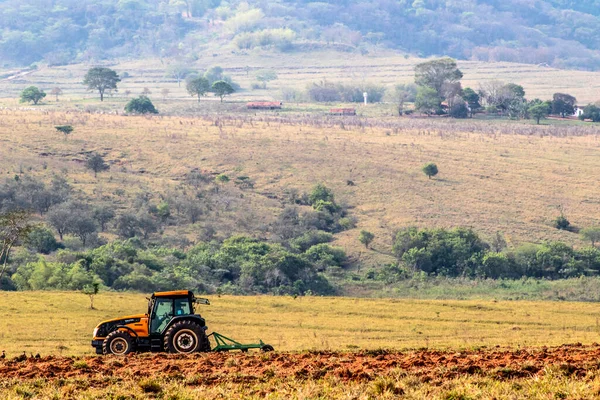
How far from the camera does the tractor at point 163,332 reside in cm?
1886

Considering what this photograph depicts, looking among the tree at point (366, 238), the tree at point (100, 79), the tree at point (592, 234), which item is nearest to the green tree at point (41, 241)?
the tree at point (366, 238)

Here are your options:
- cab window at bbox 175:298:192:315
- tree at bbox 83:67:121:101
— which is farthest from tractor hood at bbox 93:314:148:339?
tree at bbox 83:67:121:101

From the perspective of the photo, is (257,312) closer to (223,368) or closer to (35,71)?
(223,368)

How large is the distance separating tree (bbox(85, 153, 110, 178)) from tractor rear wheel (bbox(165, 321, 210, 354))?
137 feet

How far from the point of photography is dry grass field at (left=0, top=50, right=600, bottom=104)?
133 meters

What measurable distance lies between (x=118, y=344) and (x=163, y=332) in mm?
940

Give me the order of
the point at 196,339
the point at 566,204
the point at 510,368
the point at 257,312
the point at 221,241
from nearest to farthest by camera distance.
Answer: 1. the point at 510,368
2. the point at 196,339
3. the point at 257,312
4. the point at 221,241
5. the point at 566,204

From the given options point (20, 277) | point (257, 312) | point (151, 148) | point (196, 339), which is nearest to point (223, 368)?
point (196, 339)

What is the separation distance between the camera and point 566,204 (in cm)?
5772

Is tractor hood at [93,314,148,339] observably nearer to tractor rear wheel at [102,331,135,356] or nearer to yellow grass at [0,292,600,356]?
tractor rear wheel at [102,331,135,356]

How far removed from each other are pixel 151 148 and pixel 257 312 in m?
37.2

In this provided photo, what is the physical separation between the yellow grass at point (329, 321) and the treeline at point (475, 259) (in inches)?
463

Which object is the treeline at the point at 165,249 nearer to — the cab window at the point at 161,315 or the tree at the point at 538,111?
the cab window at the point at 161,315

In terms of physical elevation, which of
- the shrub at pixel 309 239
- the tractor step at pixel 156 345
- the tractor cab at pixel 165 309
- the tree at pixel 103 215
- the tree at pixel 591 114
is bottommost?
the shrub at pixel 309 239
